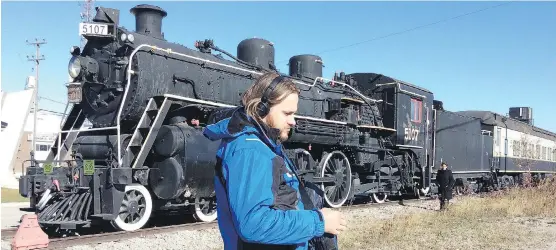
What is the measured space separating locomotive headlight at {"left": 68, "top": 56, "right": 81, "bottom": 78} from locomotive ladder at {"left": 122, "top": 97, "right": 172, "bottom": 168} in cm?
155

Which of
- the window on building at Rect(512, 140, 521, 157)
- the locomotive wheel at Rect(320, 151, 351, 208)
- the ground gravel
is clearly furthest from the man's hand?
the window on building at Rect(512, 140, 521, 157)

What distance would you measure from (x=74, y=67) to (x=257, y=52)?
436 cm

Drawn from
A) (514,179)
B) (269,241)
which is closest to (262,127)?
(269,241)

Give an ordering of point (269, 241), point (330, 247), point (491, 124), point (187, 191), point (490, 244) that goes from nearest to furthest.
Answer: point (269, 241) < point (330, 247) < point (490, 244) < point (187, 191) < point (491, 124)

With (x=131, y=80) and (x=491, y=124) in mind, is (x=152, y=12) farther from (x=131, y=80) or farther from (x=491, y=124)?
(x=491, y=124)

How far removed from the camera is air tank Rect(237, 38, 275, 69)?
11.5 metres

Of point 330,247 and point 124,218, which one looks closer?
point 330,247

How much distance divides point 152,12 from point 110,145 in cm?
281

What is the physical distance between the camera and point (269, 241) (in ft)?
6.46

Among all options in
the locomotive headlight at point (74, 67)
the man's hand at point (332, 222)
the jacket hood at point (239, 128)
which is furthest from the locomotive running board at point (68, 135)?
the man's hand at point (332, 222)

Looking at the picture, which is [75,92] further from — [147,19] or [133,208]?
[133,208]

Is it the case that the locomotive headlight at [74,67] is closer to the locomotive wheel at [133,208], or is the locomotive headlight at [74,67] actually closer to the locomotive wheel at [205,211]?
the locomotive wheel at [133,208]

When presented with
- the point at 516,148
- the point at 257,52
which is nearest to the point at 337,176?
the point at 257,52

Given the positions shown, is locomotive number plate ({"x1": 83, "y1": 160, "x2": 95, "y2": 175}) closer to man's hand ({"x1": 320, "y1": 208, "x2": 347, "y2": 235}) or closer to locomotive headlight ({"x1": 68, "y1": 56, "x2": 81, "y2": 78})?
locomotive headlight ({"x1": 68, "y1": 56, "x2": 81, "y2": 78})
